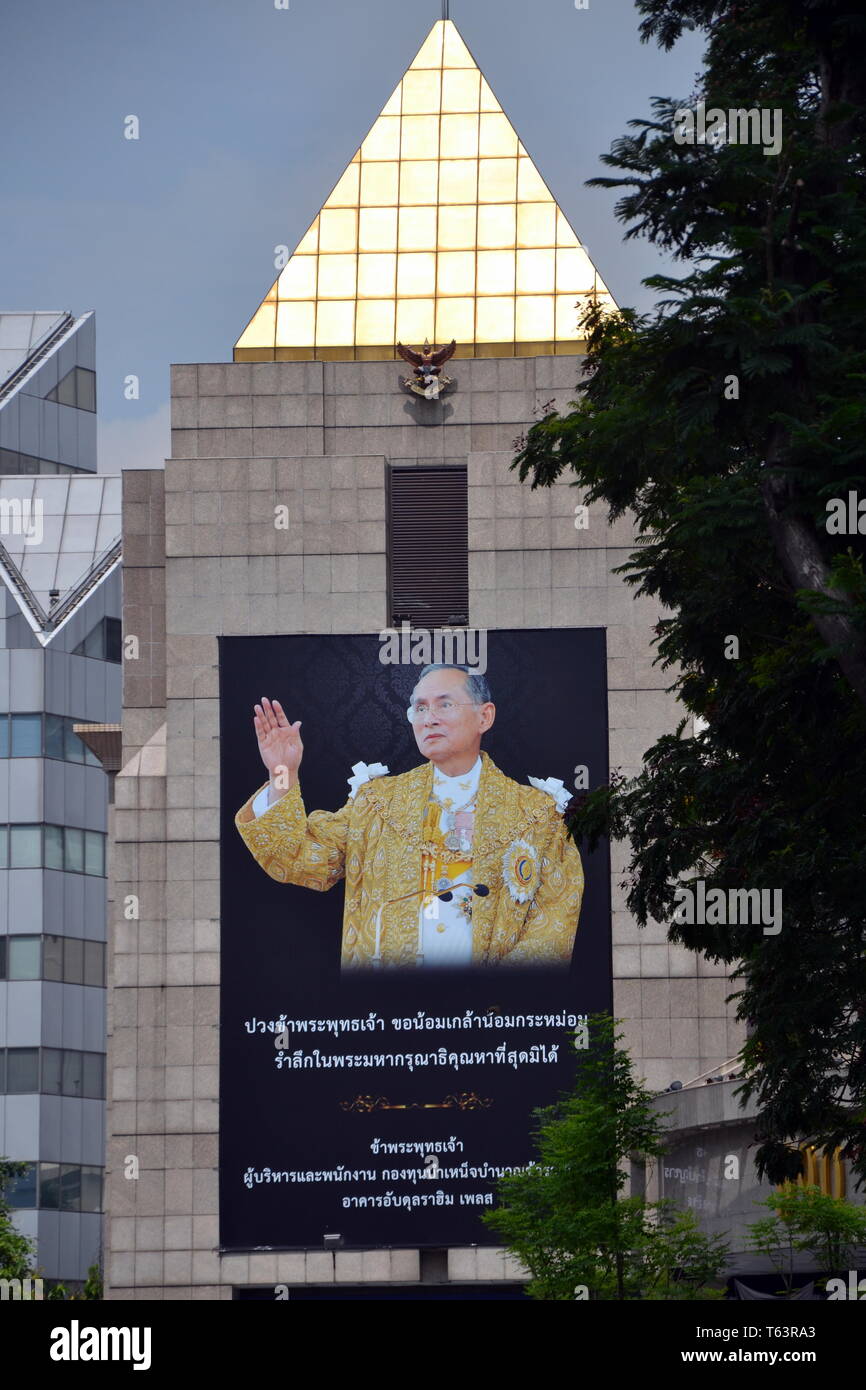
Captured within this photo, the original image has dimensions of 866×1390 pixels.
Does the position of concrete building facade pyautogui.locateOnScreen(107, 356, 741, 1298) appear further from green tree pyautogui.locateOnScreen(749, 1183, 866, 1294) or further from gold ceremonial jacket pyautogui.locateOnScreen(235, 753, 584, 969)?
green tree pyautogui.locateOnScreen(749, 1183, 866, 1294)

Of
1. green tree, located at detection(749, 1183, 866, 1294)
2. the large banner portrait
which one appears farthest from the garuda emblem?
green tree, located at detection(749, 1183, 866, 1294)

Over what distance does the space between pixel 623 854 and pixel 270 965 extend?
881cm

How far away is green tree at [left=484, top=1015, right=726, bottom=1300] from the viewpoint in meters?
37.5

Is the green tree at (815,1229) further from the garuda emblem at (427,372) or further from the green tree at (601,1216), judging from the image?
the garuda emblem at (427,372)

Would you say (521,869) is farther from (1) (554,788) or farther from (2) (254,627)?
(2) (254,627)

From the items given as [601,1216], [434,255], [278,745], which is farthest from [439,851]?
[434,255]

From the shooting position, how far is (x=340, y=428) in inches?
2267

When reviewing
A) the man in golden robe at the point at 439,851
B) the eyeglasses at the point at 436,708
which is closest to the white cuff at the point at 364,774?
the man in golden robe at the point at 439,851

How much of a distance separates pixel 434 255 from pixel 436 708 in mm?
14721

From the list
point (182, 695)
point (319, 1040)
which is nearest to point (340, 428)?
point (182, 695)

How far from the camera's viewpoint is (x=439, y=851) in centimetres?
5297

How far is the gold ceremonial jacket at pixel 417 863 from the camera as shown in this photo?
173 ft

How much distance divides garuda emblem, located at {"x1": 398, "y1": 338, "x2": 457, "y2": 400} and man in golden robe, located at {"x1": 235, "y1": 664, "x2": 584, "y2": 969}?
8.18m

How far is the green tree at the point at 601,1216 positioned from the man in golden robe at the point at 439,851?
35.1ft
